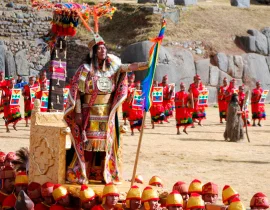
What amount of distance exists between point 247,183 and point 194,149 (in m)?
5.20

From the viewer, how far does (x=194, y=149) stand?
19422mm

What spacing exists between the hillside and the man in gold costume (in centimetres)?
2308

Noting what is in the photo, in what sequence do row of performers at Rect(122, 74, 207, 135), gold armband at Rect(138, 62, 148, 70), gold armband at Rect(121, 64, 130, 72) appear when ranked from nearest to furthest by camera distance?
gold armband at Rect(138, 62, 148, 70) < gold armband at Rect(121, 64, 130, 72) < row of performers at Rect(122, 74, 207, 135)

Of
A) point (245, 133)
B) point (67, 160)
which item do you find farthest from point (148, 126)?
point (67, 160)

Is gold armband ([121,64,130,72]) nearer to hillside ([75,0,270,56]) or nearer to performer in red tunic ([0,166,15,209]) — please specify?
performer in red tunic ([0,166,15,209])

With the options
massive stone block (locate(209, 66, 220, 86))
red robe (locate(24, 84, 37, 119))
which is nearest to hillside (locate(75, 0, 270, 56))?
massive stone block (locate(209, 66, 220, 86))

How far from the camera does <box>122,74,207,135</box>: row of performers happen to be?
75.4 feet

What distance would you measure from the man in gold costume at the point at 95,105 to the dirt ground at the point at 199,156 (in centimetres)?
283

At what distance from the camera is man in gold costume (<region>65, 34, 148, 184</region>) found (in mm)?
10852

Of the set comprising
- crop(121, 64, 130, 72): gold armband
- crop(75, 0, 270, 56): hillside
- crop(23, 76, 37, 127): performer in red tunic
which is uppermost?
crop(75, 0, 270, 56): hillside

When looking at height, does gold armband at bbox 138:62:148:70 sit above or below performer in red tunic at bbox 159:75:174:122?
above

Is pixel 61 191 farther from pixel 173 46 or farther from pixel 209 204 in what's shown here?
pixel 173 46

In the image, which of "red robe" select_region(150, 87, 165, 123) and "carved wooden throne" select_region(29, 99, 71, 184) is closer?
"carved wooden throne" select_region(29, 99, 71, 184)

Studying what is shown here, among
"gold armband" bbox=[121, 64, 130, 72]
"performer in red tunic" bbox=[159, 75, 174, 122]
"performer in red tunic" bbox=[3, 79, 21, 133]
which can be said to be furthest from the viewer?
"performer in red tunic" bbox=[159, 75, 174, 122]
